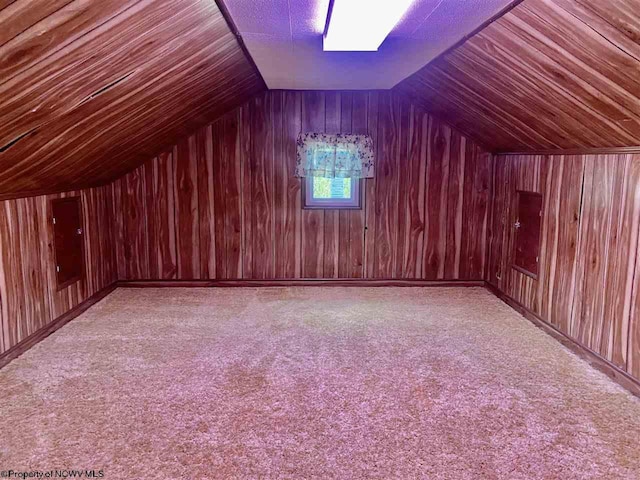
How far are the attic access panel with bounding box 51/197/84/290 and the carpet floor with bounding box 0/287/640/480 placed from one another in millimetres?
372

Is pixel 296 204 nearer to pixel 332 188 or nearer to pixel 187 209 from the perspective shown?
pixel 332 188

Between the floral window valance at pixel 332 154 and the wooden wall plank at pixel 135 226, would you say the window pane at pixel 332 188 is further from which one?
the wooden wall plank at pixel 135 226

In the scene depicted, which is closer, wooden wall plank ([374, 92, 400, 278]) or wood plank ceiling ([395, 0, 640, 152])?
wood plank ceiling ([395, 0, 640, 152])

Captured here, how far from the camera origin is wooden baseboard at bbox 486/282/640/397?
2426mm

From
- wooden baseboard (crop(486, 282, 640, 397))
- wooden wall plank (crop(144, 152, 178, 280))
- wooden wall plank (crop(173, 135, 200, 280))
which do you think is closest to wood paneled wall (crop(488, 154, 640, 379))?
wooden baseboard (crop(486, 282, 640, 397))

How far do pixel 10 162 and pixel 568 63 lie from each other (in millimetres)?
2701

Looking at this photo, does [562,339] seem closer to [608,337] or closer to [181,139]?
[608,337]

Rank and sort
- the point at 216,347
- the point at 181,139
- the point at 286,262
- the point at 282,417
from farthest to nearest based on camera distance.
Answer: the point at 286,262
the point at 181,139
the point at 216,347
the point at 282,417

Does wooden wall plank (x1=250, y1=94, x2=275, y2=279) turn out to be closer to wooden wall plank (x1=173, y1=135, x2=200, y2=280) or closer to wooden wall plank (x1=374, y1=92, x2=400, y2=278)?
wooden wall plank (x1=173, y1=135, x2=200, y2=280)

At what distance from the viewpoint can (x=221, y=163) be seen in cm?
431

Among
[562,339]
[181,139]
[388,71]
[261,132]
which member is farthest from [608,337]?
[181,139]

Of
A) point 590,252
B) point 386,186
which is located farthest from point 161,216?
point 590,252

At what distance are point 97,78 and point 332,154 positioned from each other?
8.48 feet

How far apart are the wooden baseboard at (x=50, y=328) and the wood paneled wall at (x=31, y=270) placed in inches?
1.1
